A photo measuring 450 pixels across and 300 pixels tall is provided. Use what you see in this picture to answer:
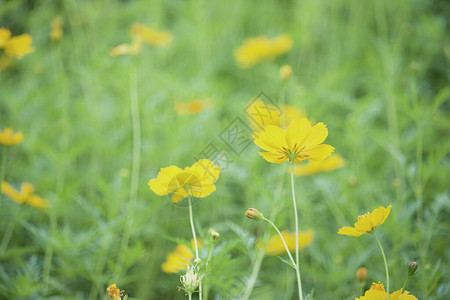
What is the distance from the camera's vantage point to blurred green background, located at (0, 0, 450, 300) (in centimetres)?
106

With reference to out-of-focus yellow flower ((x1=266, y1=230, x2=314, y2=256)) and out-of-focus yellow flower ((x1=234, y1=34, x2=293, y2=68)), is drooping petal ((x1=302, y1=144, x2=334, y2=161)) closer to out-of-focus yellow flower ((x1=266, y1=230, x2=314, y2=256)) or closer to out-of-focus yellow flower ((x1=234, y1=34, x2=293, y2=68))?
out-of-focus yellow flower ((x1=266, y1=230, x2=314, y2=256))

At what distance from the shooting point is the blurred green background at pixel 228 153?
41.8 inches

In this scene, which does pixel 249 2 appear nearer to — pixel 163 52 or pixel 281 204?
pixel 163 52

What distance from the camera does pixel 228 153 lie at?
1.46 meters

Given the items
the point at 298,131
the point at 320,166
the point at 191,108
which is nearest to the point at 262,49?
the point at 191,108

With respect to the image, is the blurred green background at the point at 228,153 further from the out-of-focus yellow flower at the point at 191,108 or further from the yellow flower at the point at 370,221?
the yellow flower at the point at 370,221

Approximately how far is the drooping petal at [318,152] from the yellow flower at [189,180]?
0.15 meters

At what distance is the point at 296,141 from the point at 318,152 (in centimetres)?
4

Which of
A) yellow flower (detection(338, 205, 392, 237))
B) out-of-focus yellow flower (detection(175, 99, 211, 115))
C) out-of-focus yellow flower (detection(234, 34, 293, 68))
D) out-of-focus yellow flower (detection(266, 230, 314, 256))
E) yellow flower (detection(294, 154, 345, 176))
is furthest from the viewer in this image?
out-of-focus yellow flower (detection(234, 34, 293, 68))

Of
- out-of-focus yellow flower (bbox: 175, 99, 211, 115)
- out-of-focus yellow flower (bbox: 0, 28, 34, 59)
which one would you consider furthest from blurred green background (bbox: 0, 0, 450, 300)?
out-of-focus yellow flower (bbox: 0, 28, 34, 59)

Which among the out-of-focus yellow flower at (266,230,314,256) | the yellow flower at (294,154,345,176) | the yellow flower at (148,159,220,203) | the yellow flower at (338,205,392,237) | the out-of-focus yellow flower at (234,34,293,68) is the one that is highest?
the out-of-focus yellow flower at (234,34,293,68)

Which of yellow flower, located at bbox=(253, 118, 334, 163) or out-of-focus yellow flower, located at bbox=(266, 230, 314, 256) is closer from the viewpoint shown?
yellow flower, located at bbox=(253, 118, 334, 163)

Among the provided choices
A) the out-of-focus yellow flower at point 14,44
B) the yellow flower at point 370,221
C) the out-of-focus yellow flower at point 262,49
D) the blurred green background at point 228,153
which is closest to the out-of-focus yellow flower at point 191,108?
the blurred green background at point 228,153

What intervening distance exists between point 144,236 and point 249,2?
1.85 m
